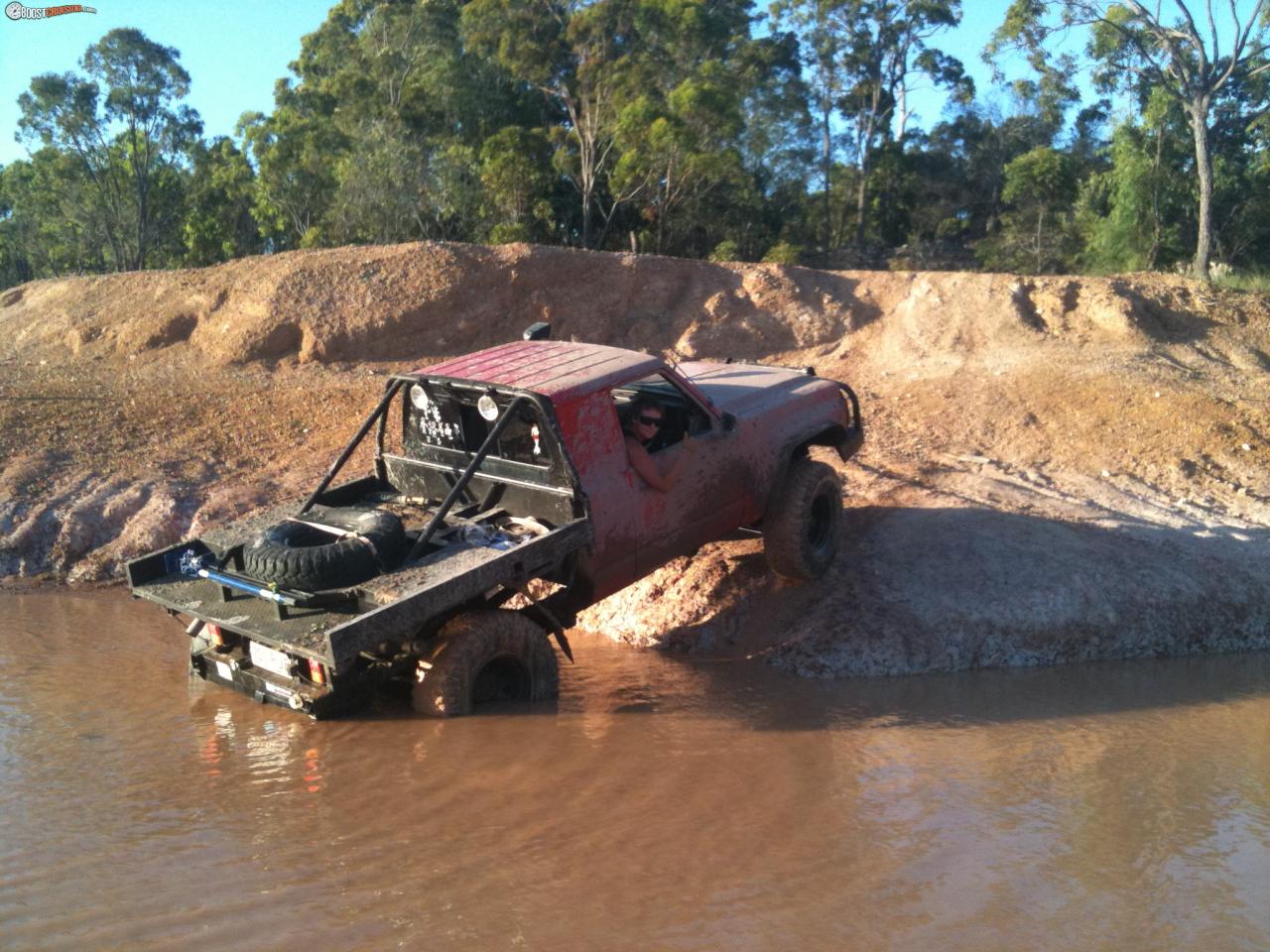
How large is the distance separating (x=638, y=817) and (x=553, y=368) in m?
2.74

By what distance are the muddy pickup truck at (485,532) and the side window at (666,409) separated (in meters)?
0.01

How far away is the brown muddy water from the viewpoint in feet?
13.4

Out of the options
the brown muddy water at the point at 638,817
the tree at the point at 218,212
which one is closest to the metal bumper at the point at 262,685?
the brown muddy water at the point at 638,817

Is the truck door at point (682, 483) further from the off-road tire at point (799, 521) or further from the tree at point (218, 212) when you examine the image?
the tree at point (218, 212)

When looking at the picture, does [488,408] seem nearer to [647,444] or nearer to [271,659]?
[647,444]

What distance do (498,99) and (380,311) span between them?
16228 millimetres

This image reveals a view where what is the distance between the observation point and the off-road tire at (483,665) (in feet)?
18.9

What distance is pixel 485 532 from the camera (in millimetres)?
6305

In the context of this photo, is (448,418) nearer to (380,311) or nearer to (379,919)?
(379,919)

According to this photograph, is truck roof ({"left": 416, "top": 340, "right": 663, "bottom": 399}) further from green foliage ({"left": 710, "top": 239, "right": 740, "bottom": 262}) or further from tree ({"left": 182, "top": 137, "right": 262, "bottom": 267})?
tree ({"left": 182, "top": 137, "right": 262, "bottom": 267})

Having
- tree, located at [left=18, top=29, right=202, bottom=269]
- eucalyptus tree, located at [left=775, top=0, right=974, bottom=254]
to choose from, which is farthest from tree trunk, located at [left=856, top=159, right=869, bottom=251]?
tree, located at [left=18, top=29, right=202, bottom=269]

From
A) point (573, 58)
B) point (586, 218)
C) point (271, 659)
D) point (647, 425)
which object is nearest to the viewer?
point (271, 659)

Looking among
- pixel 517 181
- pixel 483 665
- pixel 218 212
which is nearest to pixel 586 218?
pixel 517 181

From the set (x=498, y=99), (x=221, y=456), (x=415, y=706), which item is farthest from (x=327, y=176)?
(x=415, y=706)
